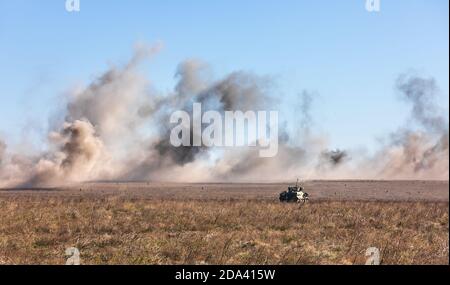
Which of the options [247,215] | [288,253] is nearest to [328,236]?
[288,253]

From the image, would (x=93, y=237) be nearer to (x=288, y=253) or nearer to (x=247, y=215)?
(x=288, y=253)

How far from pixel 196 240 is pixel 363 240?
7643 millimetres

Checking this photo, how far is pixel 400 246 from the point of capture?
2141cm

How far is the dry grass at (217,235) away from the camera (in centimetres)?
1870

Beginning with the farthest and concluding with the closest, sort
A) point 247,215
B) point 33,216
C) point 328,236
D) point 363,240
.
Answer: point 247,215 → point 33,216 → point 328,236 → point 363,240

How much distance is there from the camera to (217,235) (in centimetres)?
2333

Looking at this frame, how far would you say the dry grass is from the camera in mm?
18703

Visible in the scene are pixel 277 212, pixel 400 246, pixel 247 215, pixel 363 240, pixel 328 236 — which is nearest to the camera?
pixel 400 246

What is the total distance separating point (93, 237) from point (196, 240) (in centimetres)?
479
